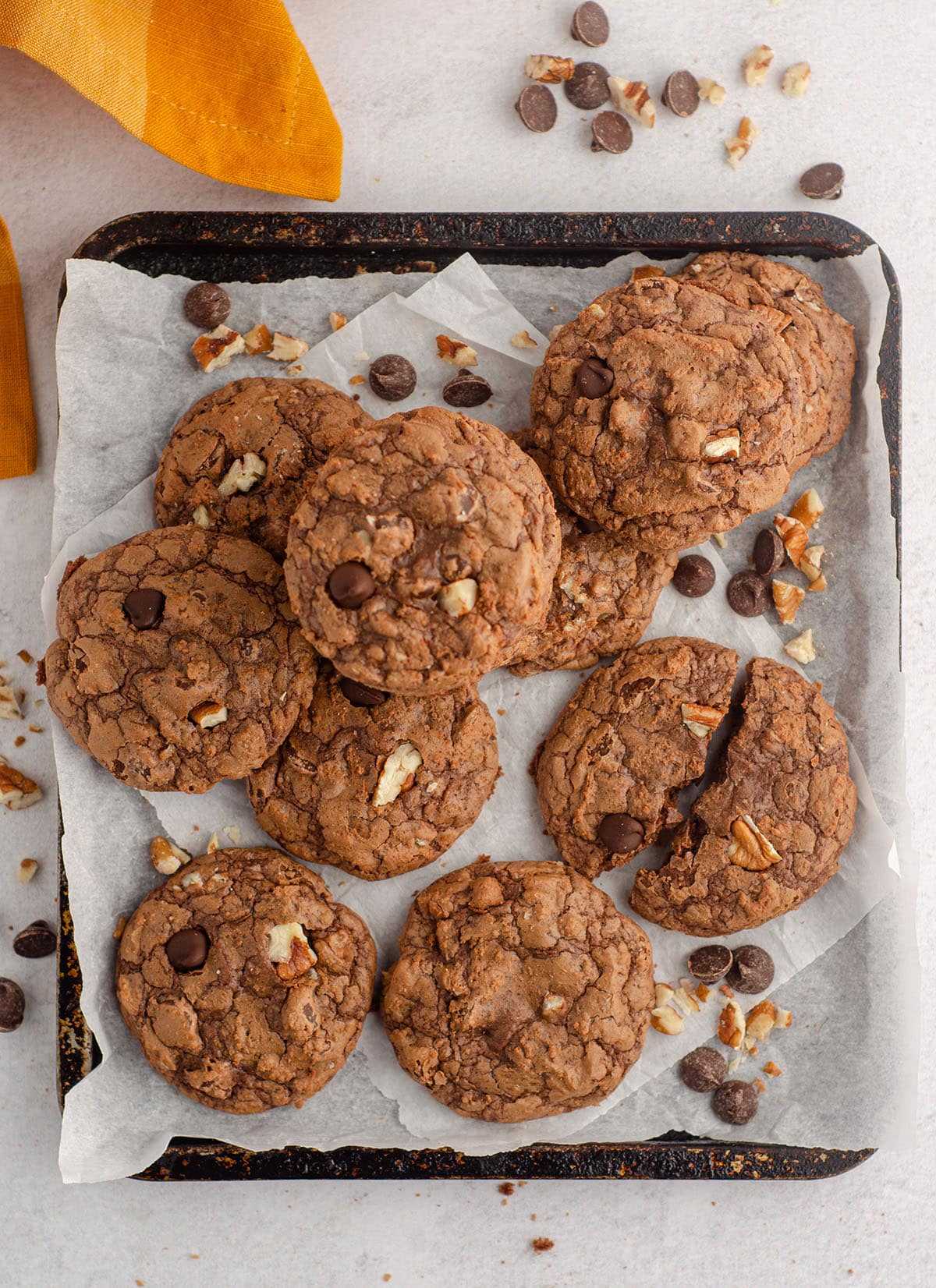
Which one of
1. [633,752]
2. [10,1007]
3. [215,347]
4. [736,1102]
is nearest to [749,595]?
[633,752]

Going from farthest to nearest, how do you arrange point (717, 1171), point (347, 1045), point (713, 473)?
point (717, 1171) < point (347, 1045) < point (713, 473)

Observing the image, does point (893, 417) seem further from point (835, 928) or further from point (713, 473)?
point (835, 928)

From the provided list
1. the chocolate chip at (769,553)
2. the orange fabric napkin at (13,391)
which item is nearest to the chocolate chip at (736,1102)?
the chocolate chip at (769,553)

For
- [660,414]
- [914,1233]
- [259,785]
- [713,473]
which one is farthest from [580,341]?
[914,1233]

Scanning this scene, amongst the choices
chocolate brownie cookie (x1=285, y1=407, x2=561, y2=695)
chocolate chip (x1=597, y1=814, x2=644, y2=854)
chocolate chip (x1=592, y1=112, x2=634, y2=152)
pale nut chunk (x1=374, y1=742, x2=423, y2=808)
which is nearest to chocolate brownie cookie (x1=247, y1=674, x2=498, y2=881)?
pale nut chunk (x1=374, y1=742, x2=423, y2=808)

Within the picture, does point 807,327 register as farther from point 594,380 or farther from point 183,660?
point 183,660

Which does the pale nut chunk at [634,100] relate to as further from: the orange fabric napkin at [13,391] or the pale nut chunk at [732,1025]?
the pale nut chunk at [732,1025]
